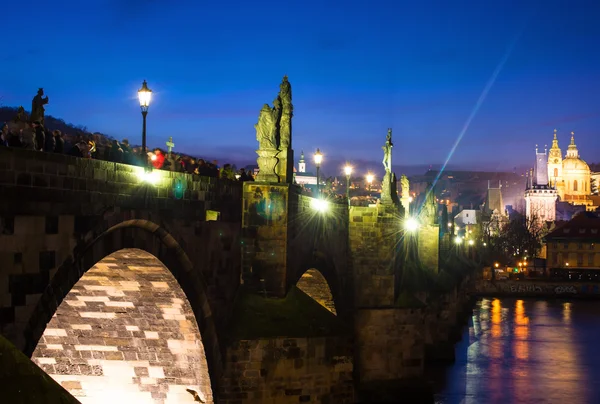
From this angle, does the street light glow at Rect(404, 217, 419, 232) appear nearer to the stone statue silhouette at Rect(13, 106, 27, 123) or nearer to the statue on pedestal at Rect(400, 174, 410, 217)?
the statue on pedestal at Rect(400, 174, 410, 217)

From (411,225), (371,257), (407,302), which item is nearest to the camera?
(371,257)

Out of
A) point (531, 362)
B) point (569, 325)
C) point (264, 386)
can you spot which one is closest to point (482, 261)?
point (569, 325)

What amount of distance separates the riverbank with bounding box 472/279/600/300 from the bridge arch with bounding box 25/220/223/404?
89008 mm

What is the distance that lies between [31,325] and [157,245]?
18.5 ft

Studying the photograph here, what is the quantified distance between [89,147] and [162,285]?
4.61 m

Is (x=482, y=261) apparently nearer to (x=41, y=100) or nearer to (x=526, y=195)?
(x=526, y=195)

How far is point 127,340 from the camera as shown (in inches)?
784

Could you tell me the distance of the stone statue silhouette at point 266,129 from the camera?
2312 cm

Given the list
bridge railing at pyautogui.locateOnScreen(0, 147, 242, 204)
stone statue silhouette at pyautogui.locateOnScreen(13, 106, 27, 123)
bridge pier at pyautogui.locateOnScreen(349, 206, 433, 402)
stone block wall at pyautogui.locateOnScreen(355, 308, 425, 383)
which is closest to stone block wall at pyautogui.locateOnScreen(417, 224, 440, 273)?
bridge pier at pyautogui.locateOnScreen(349, 206, 433, 402)

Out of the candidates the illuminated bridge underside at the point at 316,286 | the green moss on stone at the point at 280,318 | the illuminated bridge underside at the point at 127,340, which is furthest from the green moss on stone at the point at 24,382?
the illuminated bridge underside at the point at 316,286

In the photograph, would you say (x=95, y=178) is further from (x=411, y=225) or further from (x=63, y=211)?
(x=411, y=225)

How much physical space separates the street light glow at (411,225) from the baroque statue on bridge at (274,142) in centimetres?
1686

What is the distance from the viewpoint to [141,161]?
54.3 ft

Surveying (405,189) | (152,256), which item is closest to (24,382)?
(152,256)
